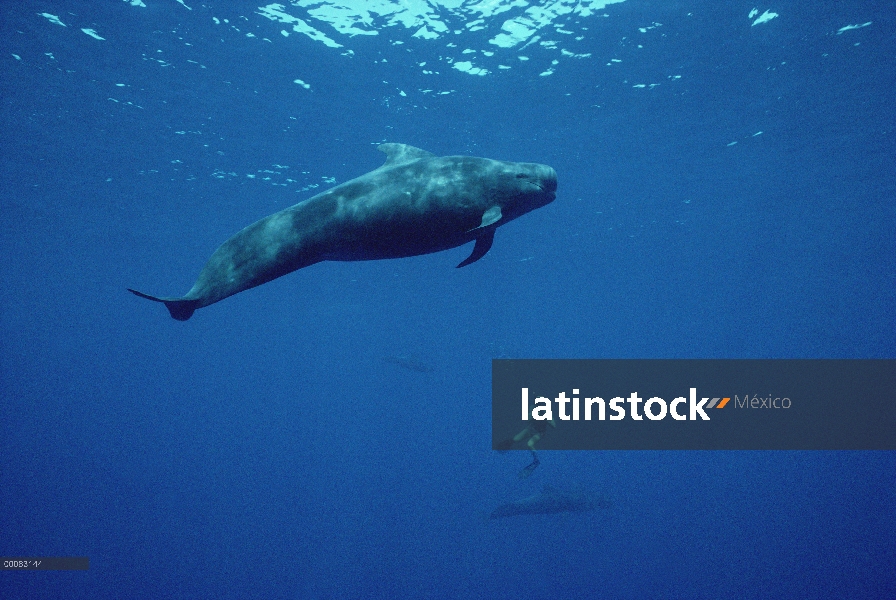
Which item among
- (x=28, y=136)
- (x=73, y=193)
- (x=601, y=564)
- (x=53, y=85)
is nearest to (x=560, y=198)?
(x=601, y=564)

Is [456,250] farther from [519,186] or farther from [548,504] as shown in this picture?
[519,186]

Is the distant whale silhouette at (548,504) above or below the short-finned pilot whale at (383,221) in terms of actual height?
below

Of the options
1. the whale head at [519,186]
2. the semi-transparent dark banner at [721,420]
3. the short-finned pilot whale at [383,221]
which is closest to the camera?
the short-finned pilot whale at [383,221]

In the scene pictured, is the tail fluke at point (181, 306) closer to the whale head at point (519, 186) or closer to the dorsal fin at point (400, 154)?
the dorsal fin at point (400, 154)

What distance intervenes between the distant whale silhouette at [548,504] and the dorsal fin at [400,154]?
1935 cm

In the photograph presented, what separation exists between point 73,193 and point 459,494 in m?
34.8

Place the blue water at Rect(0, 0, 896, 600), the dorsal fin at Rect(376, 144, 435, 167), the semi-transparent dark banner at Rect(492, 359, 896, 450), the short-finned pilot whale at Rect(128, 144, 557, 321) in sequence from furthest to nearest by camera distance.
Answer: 1. the semi-transparent dark banner at Rect(492, 359, 896, 450)
2. the blue water at Rect(0, 0, 896, 600)
3. the dorsal fin at Rect(376, 144, 435, 167)
4. the short-finned pilot whale at Rect(128, 144, 557, 321)

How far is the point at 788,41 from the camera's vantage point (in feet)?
51.1

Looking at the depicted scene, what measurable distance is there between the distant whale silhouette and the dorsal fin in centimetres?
1935

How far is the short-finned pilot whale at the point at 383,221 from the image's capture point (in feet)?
16.4

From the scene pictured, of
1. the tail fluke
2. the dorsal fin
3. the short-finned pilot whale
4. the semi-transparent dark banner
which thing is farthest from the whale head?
the semi-transparent dark banner

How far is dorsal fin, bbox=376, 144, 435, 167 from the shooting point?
6078mm

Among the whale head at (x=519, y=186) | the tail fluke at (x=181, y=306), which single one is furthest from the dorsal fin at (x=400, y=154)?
the tail fluke at (x=181, y=306)

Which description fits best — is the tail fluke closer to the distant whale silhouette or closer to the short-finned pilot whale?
the short-finned pilot whale
